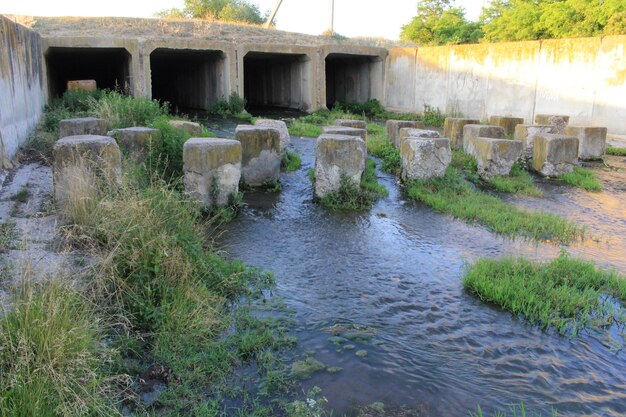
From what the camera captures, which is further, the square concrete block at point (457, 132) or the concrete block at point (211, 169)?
the square concrete block at point (457, 132)

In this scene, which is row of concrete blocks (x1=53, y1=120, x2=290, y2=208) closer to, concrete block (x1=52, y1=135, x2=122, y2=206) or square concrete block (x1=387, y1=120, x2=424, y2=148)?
concrete block (x1=52, y1=135, x2=122, y2=206)

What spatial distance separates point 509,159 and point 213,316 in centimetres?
731

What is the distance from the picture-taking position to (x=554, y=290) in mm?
5078

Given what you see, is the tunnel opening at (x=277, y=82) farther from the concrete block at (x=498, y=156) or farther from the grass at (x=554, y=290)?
the grass at (x=554, y=290)

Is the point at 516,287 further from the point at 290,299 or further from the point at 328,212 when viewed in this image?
the point at 328,212

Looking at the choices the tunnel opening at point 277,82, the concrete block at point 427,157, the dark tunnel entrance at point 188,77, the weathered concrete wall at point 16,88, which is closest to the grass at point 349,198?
the concrete block at point 427,157

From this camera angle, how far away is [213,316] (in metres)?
Answer: 4.46

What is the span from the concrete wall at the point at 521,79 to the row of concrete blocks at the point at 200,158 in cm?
797

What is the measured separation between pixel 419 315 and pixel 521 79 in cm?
1258

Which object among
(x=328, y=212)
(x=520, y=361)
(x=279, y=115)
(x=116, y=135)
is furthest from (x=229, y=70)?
(x=520, y=361)

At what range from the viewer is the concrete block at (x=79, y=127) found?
8.77 m

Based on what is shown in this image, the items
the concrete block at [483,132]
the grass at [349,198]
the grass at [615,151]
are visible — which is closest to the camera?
the grass at [349,198]

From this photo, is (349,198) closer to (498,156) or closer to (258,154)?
(258,154)

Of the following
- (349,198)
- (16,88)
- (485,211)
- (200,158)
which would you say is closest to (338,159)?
(349,198)
